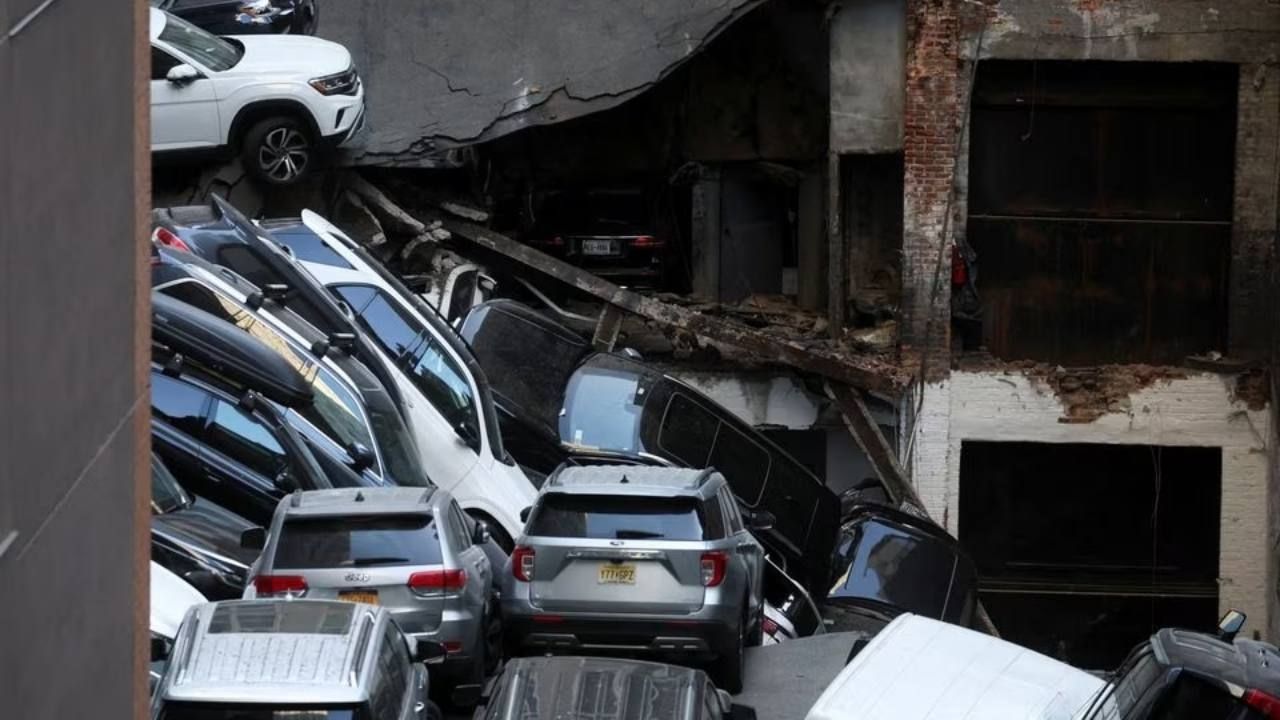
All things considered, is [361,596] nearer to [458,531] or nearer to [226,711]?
[458,531]

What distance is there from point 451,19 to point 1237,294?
31.7 ft

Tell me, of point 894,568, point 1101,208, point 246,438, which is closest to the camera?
point 246,438

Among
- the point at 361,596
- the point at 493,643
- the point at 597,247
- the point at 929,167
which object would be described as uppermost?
the point at 929,167

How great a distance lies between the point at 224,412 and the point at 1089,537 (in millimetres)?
13233

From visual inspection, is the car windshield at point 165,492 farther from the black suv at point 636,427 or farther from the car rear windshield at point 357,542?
the black suv at point 636,427

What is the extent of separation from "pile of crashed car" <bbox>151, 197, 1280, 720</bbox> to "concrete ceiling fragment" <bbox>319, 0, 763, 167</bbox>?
439 centimetres

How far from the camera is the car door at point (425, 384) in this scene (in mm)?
14734

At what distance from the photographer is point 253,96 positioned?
19078 millimetres

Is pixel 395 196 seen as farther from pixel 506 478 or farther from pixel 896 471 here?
pixel 506 478

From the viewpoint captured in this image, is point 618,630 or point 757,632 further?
point 757,632

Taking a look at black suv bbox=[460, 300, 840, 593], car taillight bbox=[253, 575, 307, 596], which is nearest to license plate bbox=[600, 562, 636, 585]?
car taillight bbox=[253, 575, 307, 596]

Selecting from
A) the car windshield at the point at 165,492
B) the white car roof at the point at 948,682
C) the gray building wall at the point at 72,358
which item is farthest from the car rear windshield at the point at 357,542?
the gray building wall at the point at 72,358

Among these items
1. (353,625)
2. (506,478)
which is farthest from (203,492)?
(353,625)

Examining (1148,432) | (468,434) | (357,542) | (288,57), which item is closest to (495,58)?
(288,57)
